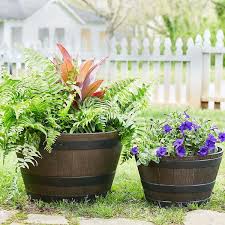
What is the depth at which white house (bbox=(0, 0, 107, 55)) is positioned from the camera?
26.2 metres

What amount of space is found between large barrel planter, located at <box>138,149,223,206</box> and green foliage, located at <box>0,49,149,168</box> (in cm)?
34

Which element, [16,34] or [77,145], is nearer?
[77,145]

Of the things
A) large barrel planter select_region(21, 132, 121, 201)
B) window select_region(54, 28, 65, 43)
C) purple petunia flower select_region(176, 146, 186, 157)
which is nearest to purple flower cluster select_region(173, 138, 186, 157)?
purple petunia flower select_region(176, 146, 186, 157)

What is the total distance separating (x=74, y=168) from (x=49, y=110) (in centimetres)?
46

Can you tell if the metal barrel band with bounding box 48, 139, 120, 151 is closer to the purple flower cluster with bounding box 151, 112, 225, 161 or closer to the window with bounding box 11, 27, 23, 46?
the purple flower cluster with bounding box 151, 112, 225, 161

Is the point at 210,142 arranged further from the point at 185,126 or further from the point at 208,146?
the point at 185,126

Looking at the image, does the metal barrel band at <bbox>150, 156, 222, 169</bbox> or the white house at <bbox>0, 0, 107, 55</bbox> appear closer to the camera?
the metal barrel band at <bbox>150, 156, 222, 169</bbox>

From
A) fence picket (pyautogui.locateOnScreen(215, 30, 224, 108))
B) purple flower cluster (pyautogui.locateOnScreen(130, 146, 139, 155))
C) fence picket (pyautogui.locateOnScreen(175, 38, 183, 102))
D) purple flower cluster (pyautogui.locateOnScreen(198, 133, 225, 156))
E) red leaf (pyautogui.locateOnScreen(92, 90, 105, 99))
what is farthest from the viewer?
fence picket (pyautogui.locateOnScreen(175, 38, 183, 102))

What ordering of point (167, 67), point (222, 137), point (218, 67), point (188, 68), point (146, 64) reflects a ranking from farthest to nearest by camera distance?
1. point (146, 64)
2. point (167, 67)
3. point (188, 68)
4. point (218, 67)
5. point (222, 137)

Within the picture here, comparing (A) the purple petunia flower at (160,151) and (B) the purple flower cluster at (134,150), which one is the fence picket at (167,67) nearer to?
(B) the purple flower cluster at (134,150)

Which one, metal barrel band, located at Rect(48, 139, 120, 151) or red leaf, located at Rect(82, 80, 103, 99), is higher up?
red leaf, located at Rect(82, 80, 103, 99)

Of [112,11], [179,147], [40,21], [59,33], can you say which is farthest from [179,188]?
[59,33]

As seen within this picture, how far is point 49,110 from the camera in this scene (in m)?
4.17

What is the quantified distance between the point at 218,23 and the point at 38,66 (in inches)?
772
